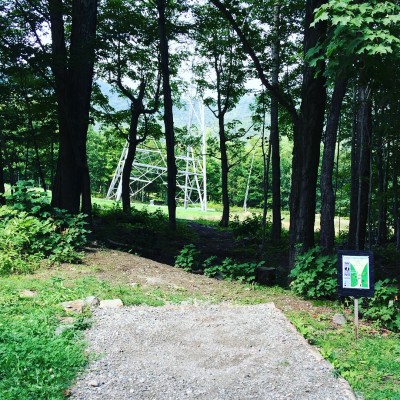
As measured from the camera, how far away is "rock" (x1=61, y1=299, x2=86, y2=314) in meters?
4.99

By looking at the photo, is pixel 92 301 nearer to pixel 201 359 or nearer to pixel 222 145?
pixel 201 359

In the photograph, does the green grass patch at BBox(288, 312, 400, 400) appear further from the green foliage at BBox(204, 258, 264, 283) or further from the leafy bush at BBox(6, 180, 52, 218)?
the leafy bush at BBox(6, 180, 52, 218)

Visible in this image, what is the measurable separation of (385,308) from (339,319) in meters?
0.59

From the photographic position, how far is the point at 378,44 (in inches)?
177

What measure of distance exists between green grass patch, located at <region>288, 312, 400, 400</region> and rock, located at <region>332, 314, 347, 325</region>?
0.08 m

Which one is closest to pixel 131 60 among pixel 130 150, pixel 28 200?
pixel 130 150

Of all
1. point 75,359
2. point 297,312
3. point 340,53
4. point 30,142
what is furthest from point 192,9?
point 75,359

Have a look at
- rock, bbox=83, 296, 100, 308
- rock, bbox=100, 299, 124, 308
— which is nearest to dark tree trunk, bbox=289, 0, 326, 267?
rock, bbox=100, 299, 124, 308

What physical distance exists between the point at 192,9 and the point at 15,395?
14988 mm

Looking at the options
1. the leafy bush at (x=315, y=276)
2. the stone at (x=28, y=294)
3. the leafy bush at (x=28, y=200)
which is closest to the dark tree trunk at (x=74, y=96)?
the leafy bush at (x=28, y=200)

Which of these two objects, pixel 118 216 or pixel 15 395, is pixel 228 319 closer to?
pixel 15 395

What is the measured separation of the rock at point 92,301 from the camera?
5.23 meters

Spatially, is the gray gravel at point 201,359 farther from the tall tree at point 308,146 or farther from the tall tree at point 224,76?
the tall tree at point 224,76

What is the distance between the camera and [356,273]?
15.7 feet
